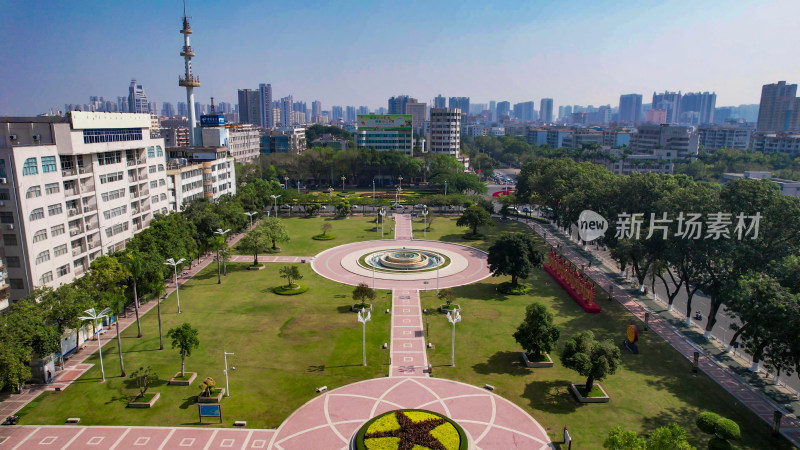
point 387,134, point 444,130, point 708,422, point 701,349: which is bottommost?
point 701,349

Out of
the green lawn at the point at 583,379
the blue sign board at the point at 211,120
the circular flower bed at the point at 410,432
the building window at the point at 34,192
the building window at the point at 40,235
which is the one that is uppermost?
the blue sign board at the point at 211,120

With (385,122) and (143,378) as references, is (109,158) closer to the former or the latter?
(143,378)

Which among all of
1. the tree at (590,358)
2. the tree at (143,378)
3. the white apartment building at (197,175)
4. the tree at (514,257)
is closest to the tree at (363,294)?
the tree at (514,257)

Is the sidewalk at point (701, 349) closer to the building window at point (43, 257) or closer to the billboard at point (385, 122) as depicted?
the building window at point (43, 257)

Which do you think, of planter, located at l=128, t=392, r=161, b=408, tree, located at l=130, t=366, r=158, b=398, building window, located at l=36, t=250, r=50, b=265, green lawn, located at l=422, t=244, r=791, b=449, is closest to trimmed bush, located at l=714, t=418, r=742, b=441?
green lawn, located at l=422, t=244, r=791, b=449

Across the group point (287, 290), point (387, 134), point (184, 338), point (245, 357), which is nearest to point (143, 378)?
point (184, 338)

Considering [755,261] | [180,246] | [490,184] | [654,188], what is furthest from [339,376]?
[490,184]
